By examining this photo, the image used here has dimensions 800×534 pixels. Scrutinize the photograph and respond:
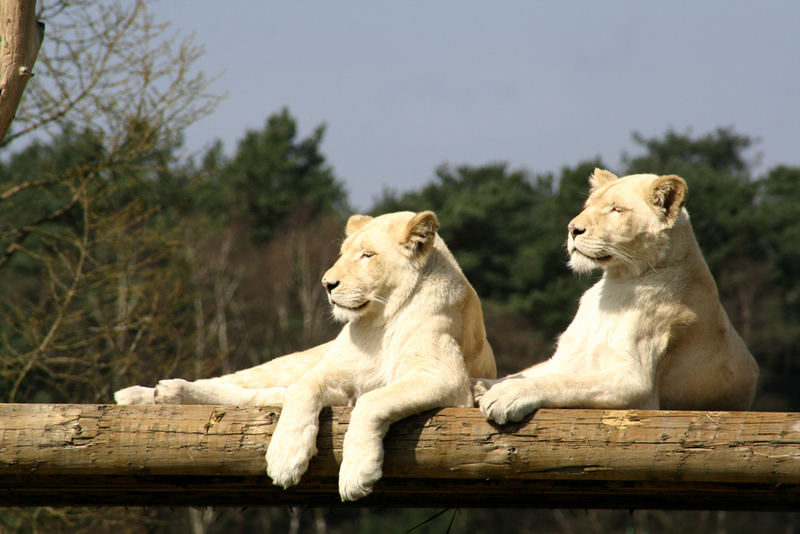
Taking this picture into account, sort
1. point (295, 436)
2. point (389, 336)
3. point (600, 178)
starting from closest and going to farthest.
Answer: point (295, 436), point (389, 336), point (600, 178)

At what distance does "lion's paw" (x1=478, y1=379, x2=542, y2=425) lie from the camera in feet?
16.2

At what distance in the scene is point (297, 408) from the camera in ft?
16.3

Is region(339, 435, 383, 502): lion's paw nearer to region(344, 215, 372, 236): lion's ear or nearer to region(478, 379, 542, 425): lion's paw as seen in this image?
region(478, 379, 542, 425): lion's paw

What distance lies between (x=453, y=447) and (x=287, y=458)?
0.77m

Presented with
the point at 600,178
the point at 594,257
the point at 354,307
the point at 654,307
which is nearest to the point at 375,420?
the point at 354,307

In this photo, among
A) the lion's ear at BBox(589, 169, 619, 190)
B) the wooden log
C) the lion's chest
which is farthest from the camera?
the lion's ear at BBox(589, 169, 619, 190)

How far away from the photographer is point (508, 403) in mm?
4941

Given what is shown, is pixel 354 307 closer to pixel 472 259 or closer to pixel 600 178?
pixel 600 178

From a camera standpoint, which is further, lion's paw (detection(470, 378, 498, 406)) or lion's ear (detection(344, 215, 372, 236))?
lion's ear (detection(344, 215, 372, 236))

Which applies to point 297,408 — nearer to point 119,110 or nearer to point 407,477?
point 407,477

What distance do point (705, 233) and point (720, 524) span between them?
10.3 metres

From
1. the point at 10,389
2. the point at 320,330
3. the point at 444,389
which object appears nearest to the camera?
the point at 444,389

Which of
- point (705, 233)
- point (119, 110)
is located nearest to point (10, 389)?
point (119, 110)

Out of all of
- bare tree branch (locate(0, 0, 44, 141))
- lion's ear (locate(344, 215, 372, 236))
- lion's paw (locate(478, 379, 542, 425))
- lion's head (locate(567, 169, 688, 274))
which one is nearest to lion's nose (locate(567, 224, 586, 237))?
lion's head (locate(567, 169, 688, 274))
